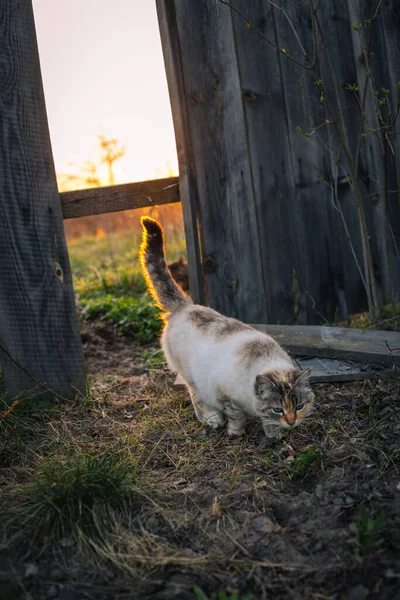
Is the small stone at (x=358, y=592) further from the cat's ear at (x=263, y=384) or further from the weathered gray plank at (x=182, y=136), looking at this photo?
the weathered gray plank at (x=182, y=136)

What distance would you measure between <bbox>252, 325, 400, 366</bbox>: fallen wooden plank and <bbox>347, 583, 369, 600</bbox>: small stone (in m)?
1.92

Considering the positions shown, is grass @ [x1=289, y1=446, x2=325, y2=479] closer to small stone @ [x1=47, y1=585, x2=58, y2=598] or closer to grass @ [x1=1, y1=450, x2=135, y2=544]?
grass @ [x1=1, y1=450, x2=135, y2=544]

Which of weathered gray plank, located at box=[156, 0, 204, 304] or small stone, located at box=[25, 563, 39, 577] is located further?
weathered gray plank, located at box=[156, 0, 204, 304]

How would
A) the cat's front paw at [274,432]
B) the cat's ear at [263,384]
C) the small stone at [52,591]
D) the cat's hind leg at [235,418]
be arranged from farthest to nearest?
the cat's hind leg at [235,418], the cat's front paw at [274,432], the cat's ear at [263,384], the small stone at [52,591]

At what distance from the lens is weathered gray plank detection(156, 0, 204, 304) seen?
4492 mm

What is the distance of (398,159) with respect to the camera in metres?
5.14

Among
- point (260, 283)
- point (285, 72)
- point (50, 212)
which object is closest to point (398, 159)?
point (285, 72)

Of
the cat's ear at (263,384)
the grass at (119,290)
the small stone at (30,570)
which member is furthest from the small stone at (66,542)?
the grass at (119,290)

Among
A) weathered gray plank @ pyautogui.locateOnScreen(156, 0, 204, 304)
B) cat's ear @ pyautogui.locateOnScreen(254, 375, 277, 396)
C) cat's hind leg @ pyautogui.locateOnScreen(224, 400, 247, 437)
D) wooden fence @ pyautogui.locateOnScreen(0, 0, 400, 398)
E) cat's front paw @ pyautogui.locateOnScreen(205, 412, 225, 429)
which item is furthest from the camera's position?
weathered gray plank @ pyautogui.locateOnScreen(156, 0, 204, 304)

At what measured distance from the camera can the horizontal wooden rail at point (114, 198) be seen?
4379 millimetres

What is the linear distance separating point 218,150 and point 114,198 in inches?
38.8

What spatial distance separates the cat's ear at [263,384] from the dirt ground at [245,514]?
0.35 m

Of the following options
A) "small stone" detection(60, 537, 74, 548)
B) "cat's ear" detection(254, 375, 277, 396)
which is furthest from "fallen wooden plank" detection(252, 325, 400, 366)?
"small stone" detection(60, 537, 74, 548)

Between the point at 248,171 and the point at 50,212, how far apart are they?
1.72 m
